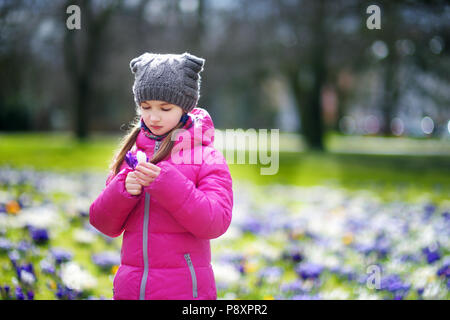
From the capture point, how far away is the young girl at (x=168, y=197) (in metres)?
1.78

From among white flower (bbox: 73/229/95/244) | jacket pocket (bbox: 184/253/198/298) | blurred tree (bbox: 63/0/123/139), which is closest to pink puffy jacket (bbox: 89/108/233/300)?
jacket pocket (bbox: 184/253/198/298)

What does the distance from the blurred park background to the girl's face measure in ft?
1.85

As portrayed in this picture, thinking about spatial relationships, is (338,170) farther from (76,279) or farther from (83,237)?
(76,279)

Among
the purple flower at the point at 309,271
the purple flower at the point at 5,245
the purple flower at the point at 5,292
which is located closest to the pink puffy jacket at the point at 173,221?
the purple flower at the point at 5,292

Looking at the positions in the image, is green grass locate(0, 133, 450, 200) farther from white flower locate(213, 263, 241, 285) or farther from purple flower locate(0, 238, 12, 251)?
purple flower locate(0, 238, 12, 251)

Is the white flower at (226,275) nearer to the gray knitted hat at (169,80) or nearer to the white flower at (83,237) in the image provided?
the white flower at (83,237)

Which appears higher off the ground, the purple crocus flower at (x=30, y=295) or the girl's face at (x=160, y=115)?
the girl's face at (x=160, y=115)

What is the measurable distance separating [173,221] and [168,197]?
0.16 m

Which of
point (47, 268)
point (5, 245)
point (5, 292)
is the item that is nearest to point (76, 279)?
point (47, 268)

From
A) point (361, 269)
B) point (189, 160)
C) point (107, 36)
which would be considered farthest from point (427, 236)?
point (107, 36)

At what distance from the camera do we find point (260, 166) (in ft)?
40.9

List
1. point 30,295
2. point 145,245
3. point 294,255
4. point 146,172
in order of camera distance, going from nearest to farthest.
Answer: point 146,172 → point 145,245 → point 30,295 → point 294,255

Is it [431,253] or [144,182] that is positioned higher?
[144,182]

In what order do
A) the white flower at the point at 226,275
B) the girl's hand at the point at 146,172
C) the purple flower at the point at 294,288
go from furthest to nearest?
1. the white flower at the point at 226,275
2. the purple flower at the point at 294,288
3. the girl's hand at the point at 146,172
